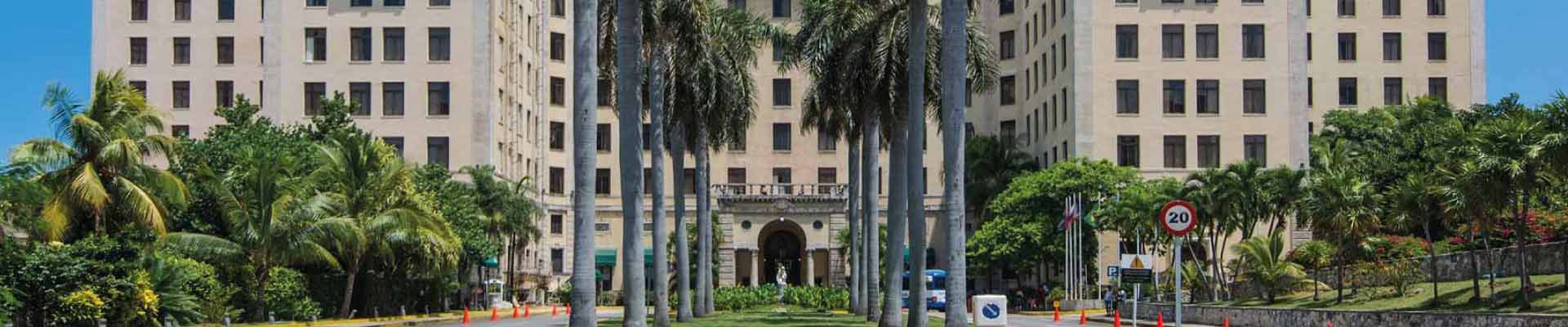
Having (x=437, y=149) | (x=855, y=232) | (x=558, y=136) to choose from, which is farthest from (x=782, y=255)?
(x=855, y=232)

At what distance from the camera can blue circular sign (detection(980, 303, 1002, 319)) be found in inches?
1473

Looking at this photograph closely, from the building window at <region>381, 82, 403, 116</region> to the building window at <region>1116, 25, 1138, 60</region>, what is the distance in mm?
33299

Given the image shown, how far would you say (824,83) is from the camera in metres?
50.1

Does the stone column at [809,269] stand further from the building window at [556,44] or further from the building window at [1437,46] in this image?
the building window at [1437,46]

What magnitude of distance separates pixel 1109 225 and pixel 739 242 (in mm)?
29891

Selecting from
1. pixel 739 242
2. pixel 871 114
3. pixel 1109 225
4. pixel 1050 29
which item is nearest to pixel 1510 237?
pixel 1109 225

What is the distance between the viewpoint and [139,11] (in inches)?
3497

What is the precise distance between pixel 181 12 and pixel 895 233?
54.8 m

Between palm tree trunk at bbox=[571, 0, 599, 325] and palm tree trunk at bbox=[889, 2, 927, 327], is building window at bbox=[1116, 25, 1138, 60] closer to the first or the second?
palm tree trunk at bbox=[889, 2, 927, 327]

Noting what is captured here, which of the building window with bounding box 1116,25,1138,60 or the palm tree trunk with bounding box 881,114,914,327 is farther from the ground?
the building window with bounding box 1116,25,1138,60

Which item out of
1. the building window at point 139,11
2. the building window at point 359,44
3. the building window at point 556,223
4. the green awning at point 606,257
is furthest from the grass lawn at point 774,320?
the building window at point 139,11

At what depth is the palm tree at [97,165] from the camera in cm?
4344

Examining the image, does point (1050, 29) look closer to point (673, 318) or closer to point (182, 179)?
point (673, 318)

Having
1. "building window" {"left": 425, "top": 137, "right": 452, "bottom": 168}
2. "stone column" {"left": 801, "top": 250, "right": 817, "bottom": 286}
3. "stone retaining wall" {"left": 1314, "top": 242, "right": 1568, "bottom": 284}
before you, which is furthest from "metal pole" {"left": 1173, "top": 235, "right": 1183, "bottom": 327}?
"stone column" {"left": 801, "top": 250, "right": 817, "bottom": 286}
